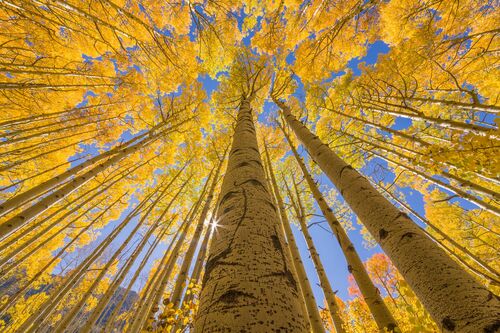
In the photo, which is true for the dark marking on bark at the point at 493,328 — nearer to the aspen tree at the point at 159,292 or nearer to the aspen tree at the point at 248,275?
the aspen tree at the point at 248,275

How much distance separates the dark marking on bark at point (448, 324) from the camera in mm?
978

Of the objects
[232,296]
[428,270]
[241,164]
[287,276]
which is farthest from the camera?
[241,164]

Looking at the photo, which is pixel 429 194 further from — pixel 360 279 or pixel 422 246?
pixel 422 246

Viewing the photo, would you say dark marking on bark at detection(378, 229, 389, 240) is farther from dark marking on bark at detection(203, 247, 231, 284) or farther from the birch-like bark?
the birch-like bark

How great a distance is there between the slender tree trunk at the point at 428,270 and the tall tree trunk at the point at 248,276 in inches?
36.3

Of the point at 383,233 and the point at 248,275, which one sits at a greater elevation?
the point at 383,233

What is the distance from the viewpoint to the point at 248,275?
0.69 metres

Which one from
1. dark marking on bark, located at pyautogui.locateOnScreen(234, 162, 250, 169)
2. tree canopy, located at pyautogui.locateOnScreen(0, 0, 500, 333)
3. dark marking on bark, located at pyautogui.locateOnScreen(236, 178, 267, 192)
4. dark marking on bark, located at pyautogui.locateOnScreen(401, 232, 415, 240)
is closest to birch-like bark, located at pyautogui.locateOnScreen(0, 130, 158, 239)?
tree canopy, located at pyautogui.locateOnScreen(0, 0, 500, 333)

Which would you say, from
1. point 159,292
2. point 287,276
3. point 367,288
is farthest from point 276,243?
point 159,292

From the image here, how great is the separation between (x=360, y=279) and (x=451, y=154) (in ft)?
6.72

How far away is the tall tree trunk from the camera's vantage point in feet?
1.85

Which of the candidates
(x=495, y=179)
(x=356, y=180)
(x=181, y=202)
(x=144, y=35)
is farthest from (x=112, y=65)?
(x=495, y=179)

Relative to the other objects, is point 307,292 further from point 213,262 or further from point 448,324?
point 213,262

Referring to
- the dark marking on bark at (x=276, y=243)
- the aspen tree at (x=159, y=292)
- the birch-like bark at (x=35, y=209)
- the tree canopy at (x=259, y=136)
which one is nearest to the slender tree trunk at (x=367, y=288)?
the tree canopy at (x=259, y=136)
